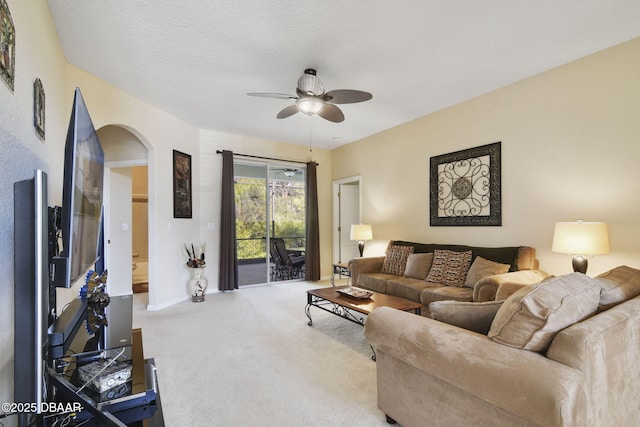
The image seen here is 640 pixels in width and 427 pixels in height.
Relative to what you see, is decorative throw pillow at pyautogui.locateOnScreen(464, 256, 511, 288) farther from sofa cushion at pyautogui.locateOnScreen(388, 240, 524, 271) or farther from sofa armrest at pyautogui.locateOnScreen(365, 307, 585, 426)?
sofa armrest at pyautogui.locateOnScreen(365, 307, 585, 426)

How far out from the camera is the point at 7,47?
46.0 inches

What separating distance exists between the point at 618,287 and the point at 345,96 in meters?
2.34

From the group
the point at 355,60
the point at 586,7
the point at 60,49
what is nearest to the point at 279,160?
Answer: the point at 355,60

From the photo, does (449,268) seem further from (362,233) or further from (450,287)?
(362,233)

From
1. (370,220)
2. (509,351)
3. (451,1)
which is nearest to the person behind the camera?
(509,351)

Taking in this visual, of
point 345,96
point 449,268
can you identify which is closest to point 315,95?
point 345,96

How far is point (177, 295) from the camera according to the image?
449 cm

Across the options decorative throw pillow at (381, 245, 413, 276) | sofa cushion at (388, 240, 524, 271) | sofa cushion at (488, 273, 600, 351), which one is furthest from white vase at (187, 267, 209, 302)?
sofa cushion at (488, 273, 600, 351)

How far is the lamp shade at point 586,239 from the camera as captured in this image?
97.6 inches

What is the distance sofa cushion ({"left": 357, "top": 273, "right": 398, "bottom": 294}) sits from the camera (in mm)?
3980

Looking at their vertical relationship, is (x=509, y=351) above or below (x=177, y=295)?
above

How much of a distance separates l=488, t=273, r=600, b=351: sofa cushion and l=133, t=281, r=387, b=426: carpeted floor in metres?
0.97

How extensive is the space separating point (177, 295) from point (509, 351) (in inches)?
172

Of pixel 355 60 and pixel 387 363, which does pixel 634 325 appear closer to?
pixel 387 363
